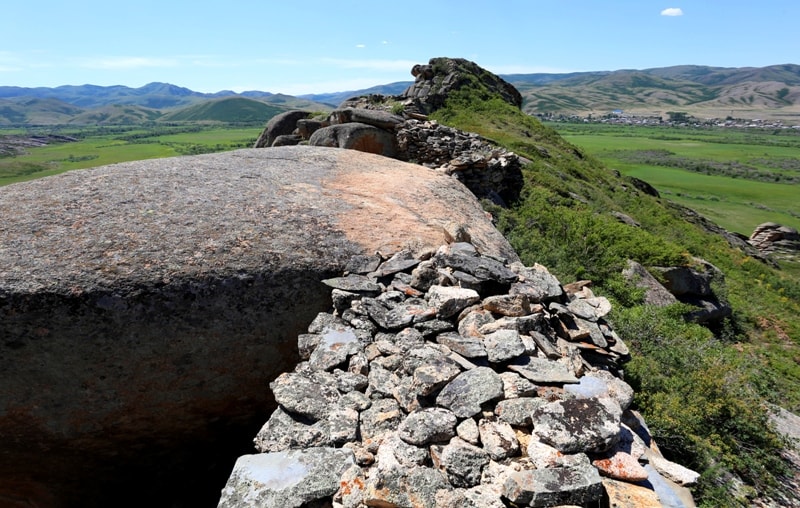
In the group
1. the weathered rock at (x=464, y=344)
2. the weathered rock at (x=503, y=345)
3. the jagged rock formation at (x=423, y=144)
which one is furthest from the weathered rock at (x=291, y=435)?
the jagged rock formation at (x=423, y=144)

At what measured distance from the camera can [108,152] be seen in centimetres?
14150

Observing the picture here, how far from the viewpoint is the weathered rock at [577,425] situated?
355 cm

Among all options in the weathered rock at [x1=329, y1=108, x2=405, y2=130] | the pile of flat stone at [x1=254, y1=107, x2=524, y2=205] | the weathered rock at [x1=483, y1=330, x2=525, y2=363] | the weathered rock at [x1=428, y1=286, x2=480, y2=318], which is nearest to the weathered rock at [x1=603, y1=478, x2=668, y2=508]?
the weathered rock at [x1=483, y1=330, x2=525, y2=363]

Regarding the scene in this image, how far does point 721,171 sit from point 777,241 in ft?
226

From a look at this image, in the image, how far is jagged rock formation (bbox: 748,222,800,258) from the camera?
41031mm

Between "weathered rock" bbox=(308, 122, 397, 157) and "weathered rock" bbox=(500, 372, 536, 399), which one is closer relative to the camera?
"weathered rock" bbox=(500, 372, 536, 399)

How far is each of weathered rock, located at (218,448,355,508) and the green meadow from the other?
63773 millimetres

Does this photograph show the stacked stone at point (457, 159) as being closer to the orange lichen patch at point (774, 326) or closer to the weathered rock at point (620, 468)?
the orange lichen patch at point (774, 326)

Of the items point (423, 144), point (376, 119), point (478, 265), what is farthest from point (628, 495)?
point (376, 119)

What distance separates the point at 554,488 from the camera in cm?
316

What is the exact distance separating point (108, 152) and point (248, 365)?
166130mm

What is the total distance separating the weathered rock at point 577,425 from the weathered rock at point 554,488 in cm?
27

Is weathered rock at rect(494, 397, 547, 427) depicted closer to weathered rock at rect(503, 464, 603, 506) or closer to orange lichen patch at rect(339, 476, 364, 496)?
weathered rock at rect(503, 464, 603, 506)

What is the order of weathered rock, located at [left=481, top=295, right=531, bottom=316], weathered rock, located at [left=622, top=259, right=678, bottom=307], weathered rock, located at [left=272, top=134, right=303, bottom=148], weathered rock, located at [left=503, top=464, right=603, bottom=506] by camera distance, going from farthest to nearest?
weathered rock, located at [left=272, top=134, right=303, bottom=148] < weathered rock, located at [left=622, top=259, right=678, bottom=307] < weathered rock, located at [left=481, top=295, right=531, bottom=316] < weathered rock, located at [left=503, top=464, right=603, bottom=506]
